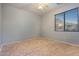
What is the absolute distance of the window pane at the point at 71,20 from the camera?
1738 millimetres

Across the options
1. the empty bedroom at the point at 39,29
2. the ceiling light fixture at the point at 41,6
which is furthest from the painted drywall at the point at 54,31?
the ceiling light fixture at the point at 41,6

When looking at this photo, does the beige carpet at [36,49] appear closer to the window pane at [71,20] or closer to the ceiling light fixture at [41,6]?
the window pane at [71,20]

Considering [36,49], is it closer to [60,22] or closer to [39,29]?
[39,29]

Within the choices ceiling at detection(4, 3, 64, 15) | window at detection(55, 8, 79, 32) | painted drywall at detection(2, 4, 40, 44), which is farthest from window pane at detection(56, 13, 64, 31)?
painted drywall at detection(2, 4, 40, 44)

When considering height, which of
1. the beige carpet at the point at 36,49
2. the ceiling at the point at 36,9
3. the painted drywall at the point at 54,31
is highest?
the ceiling at the point at 36,9

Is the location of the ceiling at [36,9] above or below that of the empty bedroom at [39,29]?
above

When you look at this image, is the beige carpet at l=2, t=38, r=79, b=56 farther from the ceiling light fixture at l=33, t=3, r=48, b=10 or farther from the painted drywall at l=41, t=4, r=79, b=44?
the ceiling light fixture at l=33, t=3, r=48, b=10

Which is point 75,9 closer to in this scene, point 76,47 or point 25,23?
point 76,47

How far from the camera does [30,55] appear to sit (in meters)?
1.78

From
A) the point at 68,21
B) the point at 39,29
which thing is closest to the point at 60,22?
the point at 68,21

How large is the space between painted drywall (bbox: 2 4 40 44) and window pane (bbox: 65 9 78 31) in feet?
1.27

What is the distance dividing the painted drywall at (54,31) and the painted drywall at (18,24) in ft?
0.31

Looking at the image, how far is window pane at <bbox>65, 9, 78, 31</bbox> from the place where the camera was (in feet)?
5.70

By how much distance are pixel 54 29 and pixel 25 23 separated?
0.40 m
